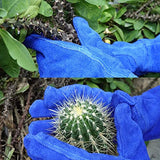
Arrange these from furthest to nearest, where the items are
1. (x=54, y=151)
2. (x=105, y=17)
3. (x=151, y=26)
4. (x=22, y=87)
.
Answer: (x=151, y=26)
(x=105, y=17)
(x=22, y=87)
(x=54, y=151)

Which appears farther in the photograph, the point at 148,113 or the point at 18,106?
the point at 18,106

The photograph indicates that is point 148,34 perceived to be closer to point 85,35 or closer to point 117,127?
point 85,35

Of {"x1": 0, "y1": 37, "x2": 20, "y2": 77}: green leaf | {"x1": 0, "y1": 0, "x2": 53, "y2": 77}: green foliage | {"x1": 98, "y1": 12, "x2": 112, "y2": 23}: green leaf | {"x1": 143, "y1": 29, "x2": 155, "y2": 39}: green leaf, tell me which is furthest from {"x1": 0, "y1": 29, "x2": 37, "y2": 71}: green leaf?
{"x1": 143, "y1": 29, "x2": 155, "y2": 39}: green leaf

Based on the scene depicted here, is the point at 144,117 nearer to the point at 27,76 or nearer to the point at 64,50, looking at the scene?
the point at 64,50

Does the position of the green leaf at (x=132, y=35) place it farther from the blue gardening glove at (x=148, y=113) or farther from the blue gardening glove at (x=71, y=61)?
the blue gardening glove at (x=71, y=61)

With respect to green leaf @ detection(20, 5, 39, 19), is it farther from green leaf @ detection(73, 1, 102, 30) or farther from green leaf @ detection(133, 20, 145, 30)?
green leaf @ detection(133, 20, 145, 30)

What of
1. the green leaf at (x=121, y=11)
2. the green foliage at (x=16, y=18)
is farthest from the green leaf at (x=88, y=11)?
the green leaf at (x=121, y=11)

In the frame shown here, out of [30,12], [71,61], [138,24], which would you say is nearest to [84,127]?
[71,61]
